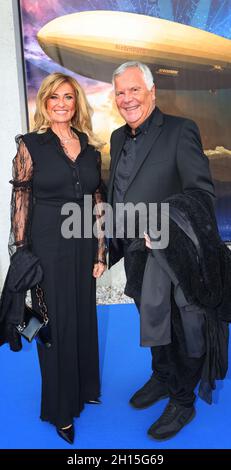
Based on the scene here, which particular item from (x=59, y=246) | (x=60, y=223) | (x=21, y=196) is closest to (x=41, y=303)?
(x=59, y=246)

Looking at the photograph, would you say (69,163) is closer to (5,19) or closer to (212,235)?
(212,235)

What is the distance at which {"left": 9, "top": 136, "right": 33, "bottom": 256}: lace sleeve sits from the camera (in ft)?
6.41

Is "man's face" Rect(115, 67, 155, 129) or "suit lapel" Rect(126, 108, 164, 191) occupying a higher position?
"man's face" Rect(115, 67, 155, 129)

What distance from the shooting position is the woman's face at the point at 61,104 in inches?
78.4

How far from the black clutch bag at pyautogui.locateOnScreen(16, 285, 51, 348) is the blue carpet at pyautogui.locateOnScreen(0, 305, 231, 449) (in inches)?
20.8

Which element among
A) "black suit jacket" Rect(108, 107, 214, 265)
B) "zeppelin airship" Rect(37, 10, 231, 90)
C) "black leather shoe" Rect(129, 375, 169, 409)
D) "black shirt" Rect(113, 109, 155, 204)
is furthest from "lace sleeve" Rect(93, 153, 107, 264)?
"zeppelin airship" Rect(37, 10, 231, 90)

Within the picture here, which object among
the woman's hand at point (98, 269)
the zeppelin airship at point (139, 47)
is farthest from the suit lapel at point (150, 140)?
the zeppelin airship at point (139, 47)

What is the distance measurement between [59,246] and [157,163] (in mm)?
647

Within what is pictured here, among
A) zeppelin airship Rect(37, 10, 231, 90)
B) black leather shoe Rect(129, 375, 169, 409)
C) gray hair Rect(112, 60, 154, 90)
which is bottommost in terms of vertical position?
black leather shoe Rect(129, 375, 169, 409)

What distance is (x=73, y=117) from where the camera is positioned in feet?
7.20

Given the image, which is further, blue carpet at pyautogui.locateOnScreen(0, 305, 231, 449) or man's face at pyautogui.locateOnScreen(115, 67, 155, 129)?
blue carpet at pyautogui.locateOnScreen(0, 305, 231, 449)

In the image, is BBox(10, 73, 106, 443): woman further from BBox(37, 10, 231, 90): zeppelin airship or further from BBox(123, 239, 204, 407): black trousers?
BBox(37, 10, 231, 90): zeppelin airship

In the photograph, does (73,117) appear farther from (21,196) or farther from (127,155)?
(21,196)

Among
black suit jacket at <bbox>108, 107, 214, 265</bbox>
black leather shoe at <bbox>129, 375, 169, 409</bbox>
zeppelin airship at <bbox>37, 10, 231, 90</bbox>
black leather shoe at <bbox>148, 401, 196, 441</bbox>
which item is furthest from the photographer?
zeppelin airship at <bbox>37, 10, 231, 90</bbox>
